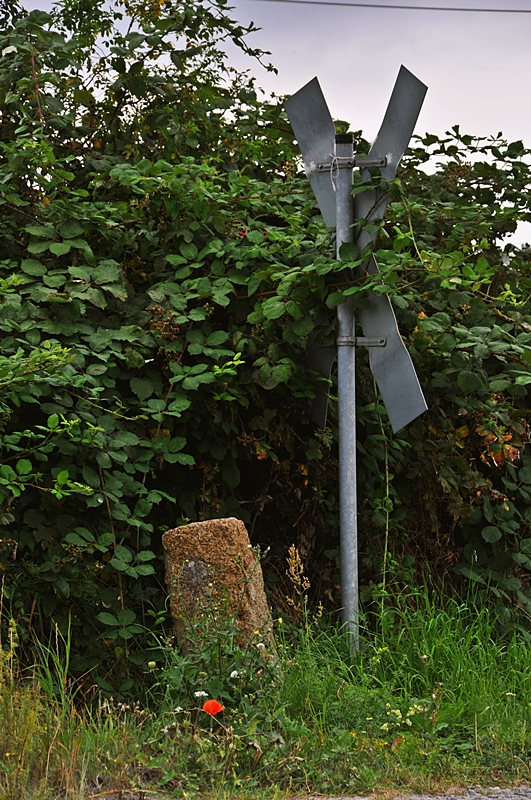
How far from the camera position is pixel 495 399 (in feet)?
14.8

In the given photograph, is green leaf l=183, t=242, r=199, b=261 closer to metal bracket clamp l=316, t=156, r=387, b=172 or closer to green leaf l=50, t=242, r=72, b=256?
green leaf l=50, t=242, r=72, b=256

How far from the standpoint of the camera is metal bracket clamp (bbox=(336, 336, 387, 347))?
3838 mm

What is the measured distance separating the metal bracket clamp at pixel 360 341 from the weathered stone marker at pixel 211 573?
1.01 metres

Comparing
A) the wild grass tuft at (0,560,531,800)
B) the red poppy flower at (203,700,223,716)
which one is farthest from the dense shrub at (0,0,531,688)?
the red poppy flower at (203,700,223,716)

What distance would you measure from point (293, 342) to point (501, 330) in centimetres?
99

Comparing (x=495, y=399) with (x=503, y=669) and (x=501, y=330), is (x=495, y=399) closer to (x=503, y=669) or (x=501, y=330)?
(x=501, y=330)

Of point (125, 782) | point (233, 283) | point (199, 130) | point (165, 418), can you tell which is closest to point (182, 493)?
point (165, 418)

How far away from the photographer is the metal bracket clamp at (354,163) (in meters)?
3.78

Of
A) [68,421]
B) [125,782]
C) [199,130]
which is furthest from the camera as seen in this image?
[199,130]

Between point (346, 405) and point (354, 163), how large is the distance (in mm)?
1125

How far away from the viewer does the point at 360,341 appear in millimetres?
3877

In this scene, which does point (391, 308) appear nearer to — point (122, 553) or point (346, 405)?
point (346, 405)

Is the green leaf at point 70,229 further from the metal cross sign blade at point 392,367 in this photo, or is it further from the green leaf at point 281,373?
the metal cross sign blade at point 392,367

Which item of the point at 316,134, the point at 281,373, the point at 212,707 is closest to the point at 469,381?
the point at 281,373
